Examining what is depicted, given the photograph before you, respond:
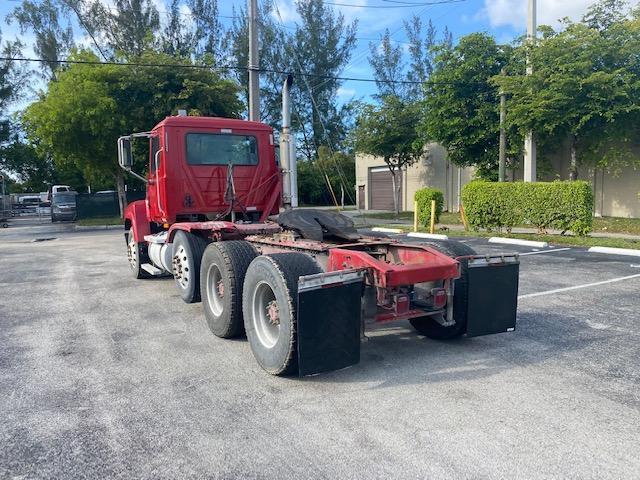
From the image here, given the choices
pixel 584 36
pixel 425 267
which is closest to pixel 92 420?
pixel 425 267

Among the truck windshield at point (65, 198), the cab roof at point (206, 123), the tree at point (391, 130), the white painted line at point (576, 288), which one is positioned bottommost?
the white painted line at point (576, 288)

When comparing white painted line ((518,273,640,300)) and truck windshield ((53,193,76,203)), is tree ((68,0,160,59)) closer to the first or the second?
truck windshield ((53,193,76,203))

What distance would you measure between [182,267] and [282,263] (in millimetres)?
3200

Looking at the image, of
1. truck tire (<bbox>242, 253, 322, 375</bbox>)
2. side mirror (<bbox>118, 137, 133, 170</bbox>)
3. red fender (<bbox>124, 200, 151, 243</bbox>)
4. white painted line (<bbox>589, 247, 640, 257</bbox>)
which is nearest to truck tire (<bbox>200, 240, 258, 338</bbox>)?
truck tire (<bbox>242, 253, 322, 375</bbox>)

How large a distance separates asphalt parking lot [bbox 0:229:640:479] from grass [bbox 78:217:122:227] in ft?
70.4

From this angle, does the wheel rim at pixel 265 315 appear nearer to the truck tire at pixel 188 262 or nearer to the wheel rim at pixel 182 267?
the truck tire at pixel 188 262

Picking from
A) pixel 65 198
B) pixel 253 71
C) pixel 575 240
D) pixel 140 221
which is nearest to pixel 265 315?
pixel 140 221

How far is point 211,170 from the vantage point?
27.0 feet

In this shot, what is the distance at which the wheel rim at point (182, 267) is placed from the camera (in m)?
7.24

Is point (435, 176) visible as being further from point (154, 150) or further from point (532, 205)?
point (154, 150)

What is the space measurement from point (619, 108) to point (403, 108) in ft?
39.6

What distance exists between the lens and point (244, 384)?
4.54 metres

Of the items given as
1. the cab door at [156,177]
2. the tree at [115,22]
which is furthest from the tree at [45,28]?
the cab door at [156,177]

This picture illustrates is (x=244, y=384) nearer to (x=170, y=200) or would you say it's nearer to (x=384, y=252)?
(x=384, y=252)
